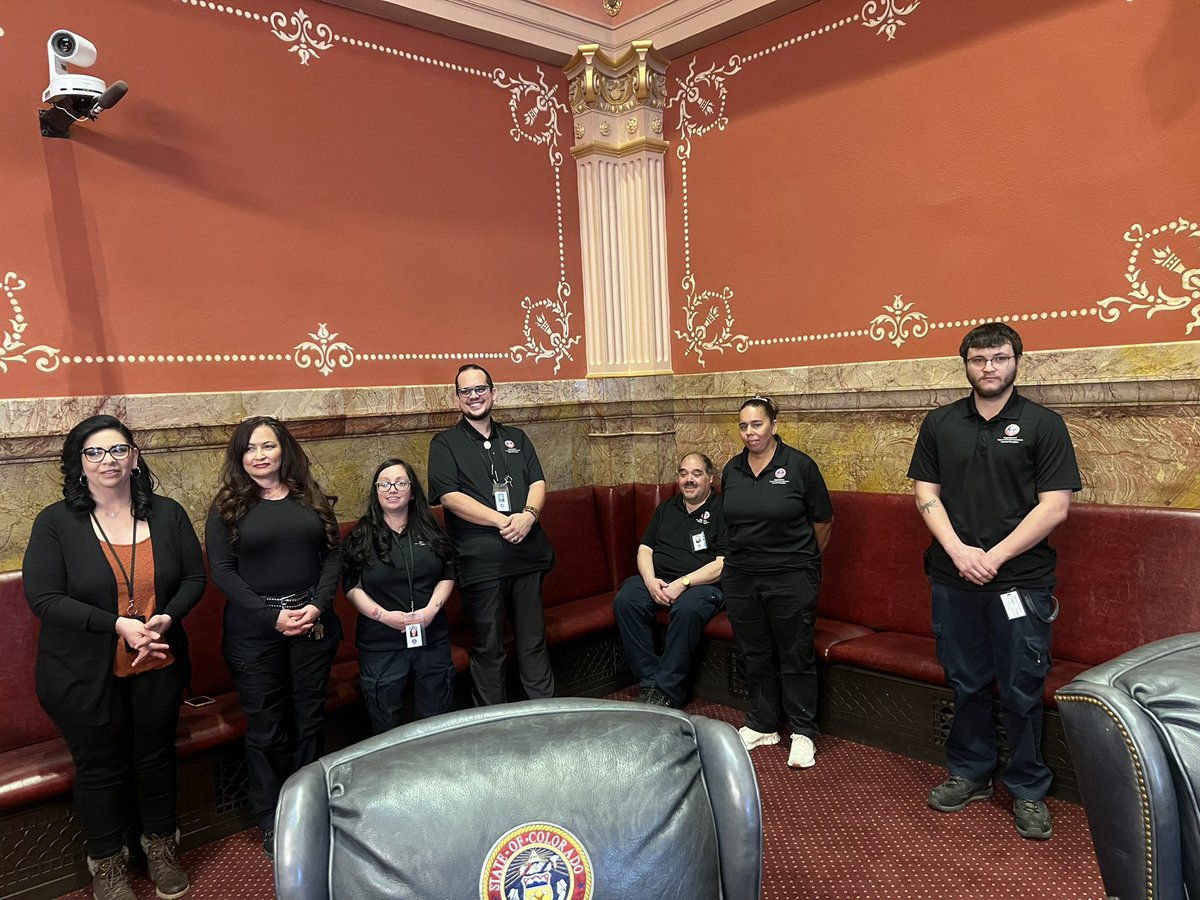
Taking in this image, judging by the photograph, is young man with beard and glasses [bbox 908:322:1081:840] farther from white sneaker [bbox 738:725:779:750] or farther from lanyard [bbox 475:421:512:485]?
lanyard [bbox 475:421:512:485]

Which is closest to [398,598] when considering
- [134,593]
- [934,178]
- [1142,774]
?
[134,593]

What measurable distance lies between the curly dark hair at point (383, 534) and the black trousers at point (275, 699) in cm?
26

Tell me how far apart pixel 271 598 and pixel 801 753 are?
207 cm

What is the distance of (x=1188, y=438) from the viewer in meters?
3.17

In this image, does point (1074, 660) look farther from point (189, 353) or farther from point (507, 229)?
point (189, 353)

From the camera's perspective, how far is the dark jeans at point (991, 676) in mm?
2727

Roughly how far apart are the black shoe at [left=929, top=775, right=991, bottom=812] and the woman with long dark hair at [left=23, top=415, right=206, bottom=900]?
8.20 ft

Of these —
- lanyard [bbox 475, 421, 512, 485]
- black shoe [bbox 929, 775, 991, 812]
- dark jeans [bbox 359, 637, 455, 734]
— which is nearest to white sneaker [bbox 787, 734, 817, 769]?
black shoe [bbox 929, 775, 991, 812]

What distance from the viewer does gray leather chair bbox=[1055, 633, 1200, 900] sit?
1.28 metres

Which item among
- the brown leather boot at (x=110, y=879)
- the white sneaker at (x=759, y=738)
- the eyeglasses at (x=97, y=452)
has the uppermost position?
the eyeglasses at (x=97, y=452)

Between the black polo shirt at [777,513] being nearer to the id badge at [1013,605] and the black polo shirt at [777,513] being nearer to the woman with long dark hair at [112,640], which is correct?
the id badge at [1013,605]

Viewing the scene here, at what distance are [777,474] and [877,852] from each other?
1389 mm

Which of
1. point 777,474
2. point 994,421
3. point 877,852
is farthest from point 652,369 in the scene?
point 877,852

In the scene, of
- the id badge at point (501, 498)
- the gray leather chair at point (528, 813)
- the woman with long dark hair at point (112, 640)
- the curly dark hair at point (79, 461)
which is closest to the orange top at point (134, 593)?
the woman with long dark hair at point (112, 640)
